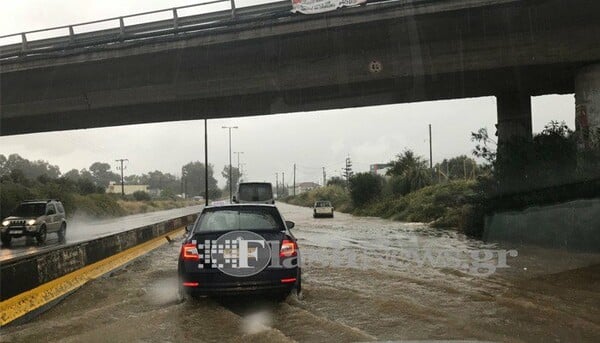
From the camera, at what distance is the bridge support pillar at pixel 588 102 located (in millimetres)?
16469

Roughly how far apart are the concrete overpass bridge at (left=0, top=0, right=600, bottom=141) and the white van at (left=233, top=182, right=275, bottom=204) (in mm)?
3729

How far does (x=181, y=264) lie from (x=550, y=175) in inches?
471

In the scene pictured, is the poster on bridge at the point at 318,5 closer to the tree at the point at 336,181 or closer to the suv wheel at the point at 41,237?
the suv wheel at the point at 41,237

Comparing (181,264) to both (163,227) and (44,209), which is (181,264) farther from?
(44,209)

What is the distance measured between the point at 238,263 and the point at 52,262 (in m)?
3.80

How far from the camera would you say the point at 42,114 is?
71.5 ft

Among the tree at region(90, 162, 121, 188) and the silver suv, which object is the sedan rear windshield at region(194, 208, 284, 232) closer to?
the silver suv

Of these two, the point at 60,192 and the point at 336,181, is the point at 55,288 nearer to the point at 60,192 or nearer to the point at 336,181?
the point at 60,192

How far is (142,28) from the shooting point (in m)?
19.8

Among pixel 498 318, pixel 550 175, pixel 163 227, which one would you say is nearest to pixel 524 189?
pixel 550 175

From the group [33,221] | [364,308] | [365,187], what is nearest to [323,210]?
[365,187]

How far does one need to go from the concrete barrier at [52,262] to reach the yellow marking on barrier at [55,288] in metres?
0.09

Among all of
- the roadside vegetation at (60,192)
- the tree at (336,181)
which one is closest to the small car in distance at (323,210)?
the roadside vegetation at (60,192)

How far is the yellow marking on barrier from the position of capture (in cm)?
674
